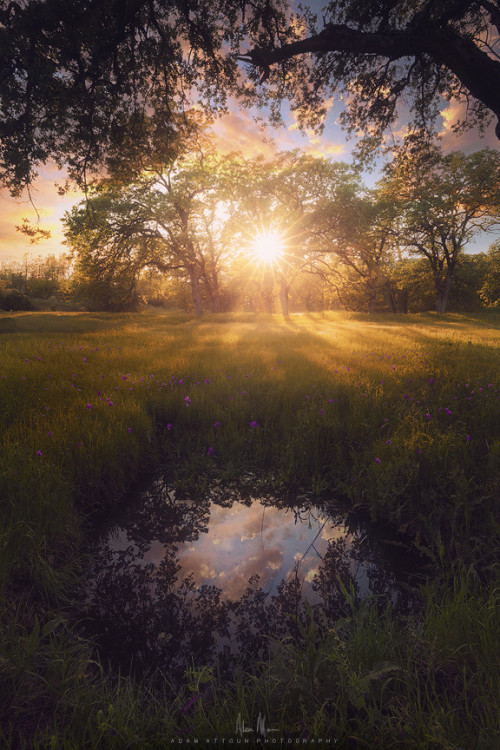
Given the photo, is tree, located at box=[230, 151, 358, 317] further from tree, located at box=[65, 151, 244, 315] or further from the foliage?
the foliage

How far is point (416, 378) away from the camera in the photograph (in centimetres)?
556

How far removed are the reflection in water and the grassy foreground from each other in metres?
0.17

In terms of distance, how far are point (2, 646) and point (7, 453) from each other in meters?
1.92

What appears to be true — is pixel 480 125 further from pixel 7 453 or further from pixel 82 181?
pixel 7 453

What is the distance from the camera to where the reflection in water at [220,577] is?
1830 millimetres

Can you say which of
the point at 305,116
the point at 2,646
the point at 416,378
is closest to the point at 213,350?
the point at 416,378

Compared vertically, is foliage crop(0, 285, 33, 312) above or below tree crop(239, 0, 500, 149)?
below

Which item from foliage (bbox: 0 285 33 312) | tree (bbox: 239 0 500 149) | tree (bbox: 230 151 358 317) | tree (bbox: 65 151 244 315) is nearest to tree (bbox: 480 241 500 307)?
tree (bbox: 230 151 358 317)

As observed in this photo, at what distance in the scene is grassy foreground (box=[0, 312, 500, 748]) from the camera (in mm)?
1261

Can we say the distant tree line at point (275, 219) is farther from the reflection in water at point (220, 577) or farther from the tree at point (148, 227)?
the reflection in water at point (220, 577)

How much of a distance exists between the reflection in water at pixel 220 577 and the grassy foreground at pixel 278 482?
17 cm

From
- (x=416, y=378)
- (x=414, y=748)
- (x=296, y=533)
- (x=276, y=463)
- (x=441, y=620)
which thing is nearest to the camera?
(x=414, y=748)

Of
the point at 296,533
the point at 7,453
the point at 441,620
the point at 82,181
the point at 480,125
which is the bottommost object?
the point at 296,533
